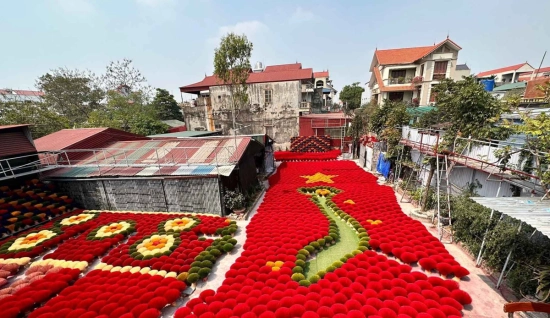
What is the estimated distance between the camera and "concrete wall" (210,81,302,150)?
3546 cm

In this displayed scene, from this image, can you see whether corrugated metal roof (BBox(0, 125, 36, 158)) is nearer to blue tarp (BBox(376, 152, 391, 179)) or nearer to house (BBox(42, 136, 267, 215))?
house (BBox(42, 136, 267, 215))

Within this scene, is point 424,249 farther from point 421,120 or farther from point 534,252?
point 421,120

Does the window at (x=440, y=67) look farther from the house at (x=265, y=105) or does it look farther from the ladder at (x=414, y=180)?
the ladder at (x=414, y=180)

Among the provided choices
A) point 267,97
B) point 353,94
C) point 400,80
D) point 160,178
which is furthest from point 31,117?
point 353,94

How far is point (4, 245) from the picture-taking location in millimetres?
11797

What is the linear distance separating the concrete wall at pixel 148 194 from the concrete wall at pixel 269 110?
70.5 ft

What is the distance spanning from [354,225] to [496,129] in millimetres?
8936

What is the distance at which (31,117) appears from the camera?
84.3 feet

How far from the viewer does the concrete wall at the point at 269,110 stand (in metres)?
35.5

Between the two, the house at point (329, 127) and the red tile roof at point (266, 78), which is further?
the red tile roof at point (266, 78)

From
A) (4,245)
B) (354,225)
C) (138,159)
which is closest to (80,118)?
(138,159)

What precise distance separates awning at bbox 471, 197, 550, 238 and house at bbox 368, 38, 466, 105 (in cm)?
2587

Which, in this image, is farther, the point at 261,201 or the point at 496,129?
the point at 261,201

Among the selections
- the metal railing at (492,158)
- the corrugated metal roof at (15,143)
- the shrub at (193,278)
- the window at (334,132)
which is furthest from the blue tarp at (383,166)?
the corrugated metal roof at (15,143)
